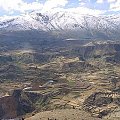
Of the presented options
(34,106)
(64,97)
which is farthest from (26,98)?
(64,97)

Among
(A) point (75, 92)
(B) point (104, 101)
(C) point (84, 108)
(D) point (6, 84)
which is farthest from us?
(D) point (6, 84)

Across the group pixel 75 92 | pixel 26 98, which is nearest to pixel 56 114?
pixel 26 98

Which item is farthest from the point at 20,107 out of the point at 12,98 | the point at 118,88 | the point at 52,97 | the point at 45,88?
the point at 118,88

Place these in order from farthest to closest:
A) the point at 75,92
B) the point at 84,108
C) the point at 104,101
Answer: the point at 75,92, the point at 104,101, the point at 84,108

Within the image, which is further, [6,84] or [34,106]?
[6,84]

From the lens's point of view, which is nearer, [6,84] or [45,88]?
[45,88]

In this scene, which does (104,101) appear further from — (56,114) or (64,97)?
(56,114)

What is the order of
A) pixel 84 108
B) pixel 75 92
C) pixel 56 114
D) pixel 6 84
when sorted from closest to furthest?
pixel 56 114, pixel 84 108, pixel 75 92, pixel 6 84

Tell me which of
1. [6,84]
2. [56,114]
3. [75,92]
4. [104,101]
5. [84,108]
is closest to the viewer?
[56,114]

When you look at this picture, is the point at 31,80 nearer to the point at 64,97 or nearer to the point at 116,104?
the point at 64,97
